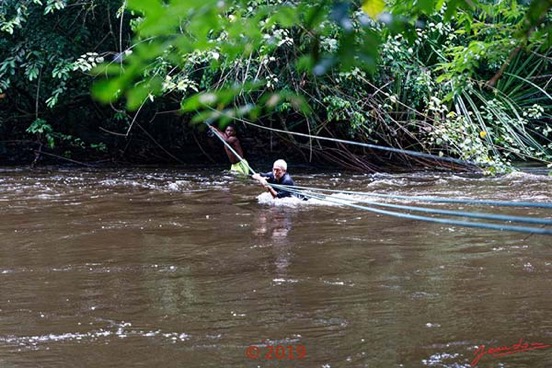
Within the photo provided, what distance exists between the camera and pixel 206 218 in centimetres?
897

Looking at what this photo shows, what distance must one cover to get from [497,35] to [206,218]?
4406 millimetres

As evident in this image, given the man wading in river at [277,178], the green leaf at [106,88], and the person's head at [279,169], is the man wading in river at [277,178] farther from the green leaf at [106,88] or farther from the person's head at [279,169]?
the green leaf at [106,88]

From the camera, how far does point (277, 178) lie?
396 inches

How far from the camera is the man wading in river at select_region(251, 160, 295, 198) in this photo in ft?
32.5

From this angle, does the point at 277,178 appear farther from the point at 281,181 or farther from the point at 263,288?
the point at 263,288

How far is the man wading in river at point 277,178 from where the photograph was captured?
991 cm

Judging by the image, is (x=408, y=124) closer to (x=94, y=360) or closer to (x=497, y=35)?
(x=497, y=35)

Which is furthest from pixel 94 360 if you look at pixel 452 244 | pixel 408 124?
pixel 408 124
